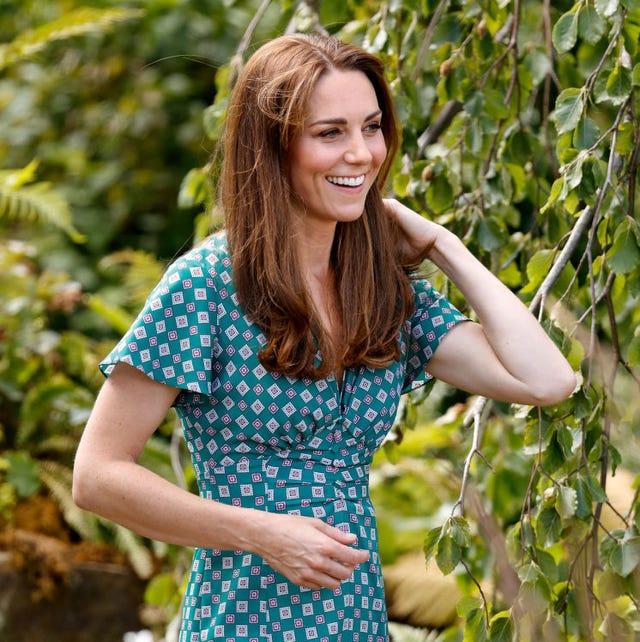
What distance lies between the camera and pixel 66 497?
12.1 ft

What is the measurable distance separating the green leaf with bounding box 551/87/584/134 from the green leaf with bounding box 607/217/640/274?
0.57 feet

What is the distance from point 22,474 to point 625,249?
95.7 inches

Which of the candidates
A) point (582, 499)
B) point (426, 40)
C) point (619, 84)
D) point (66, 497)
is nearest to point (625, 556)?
point (582, 499)

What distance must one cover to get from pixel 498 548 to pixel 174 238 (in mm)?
3991

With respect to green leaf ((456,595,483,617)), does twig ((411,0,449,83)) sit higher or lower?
higher

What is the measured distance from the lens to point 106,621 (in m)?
3.68

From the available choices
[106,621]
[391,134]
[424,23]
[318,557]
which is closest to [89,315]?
[106,621]

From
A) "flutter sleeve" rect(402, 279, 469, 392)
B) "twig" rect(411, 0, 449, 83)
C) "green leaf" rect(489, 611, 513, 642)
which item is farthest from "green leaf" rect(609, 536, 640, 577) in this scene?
"twig" rect(411, 0, 449, 83)

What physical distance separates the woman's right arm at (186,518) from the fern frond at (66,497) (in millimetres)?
2325

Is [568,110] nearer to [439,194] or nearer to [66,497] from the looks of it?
[439,194]

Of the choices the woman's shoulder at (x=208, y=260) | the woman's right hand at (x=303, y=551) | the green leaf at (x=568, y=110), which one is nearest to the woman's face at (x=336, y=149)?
the woman's shoulder at (x=208, y=260)

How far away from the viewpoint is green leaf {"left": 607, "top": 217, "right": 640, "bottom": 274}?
176 cm

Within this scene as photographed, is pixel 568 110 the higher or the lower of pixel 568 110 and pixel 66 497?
the higher

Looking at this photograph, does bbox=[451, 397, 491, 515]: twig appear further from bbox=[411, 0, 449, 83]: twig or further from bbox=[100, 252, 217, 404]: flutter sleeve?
bbox=[411, 0, 449, 83]: twig
